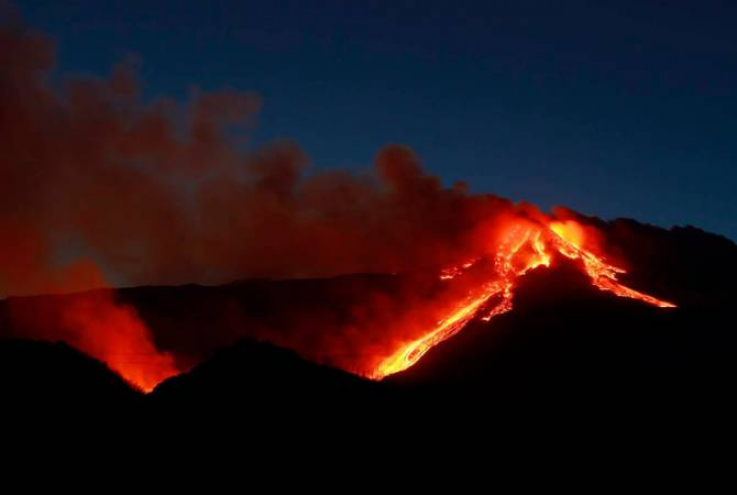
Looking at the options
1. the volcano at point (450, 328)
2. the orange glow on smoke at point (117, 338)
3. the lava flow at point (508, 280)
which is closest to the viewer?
the volcano at point (450, 328)

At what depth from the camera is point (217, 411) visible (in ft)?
77.4

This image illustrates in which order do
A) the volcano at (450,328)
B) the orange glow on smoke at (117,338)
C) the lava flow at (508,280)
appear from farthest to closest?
the lava flow at (508,280) → the orange glow on smoke at (117,338) → the volcano at (450,328)

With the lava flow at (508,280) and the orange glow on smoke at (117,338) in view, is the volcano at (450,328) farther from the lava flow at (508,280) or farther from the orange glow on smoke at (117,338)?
the orange glow on smoke at (117,338)

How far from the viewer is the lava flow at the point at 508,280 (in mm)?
39750

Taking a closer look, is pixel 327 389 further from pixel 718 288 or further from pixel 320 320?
pixel 718 288

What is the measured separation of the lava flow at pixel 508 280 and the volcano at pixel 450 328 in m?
0.12

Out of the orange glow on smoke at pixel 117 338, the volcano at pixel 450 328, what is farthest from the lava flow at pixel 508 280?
the orange glow on smoke at pixel 117 338

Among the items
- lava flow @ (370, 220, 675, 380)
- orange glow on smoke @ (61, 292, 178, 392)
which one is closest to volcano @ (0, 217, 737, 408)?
lava flow @ (370, 220, 675, 380)

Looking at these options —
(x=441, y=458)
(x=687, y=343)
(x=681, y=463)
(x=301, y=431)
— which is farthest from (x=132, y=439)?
(x=687, y=343)

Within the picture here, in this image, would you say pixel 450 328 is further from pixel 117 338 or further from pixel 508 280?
pixel 117 338

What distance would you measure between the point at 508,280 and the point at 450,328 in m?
7.06

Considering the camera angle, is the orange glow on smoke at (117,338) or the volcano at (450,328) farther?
the orange glow on smoke at (117,338)

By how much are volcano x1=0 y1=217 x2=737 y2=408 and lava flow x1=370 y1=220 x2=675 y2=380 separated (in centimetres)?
12

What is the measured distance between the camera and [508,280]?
47062mm
